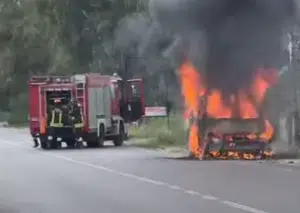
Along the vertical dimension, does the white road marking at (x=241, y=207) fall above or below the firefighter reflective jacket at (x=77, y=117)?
below

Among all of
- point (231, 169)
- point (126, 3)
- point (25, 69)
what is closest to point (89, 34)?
point (126, 3)

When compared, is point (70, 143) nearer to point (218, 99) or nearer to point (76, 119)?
point (76, 119)

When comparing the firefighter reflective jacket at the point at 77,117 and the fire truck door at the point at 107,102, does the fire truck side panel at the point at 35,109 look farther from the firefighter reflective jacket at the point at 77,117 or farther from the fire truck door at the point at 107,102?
the fire truck door at the point at 107,102

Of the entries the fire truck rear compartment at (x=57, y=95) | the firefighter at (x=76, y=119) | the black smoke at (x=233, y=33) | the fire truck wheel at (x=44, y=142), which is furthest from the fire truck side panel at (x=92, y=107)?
the black smoke at (x=233, y=33)

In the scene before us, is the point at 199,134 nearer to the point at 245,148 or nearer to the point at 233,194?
the point at 245,148

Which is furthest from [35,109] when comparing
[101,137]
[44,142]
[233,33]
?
[233,33]

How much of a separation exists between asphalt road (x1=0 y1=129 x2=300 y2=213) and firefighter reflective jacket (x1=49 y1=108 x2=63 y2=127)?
9.15 m

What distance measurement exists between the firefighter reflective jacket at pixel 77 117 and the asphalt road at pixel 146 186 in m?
9.16

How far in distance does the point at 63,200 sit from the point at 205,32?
13.3m

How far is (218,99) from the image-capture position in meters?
28.6

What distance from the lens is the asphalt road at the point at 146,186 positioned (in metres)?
14.9

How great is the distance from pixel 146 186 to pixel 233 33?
1053 centimetres

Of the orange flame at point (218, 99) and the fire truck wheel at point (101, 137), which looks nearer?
the orange flame at point (218, 99)

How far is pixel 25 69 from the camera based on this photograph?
277 feet
